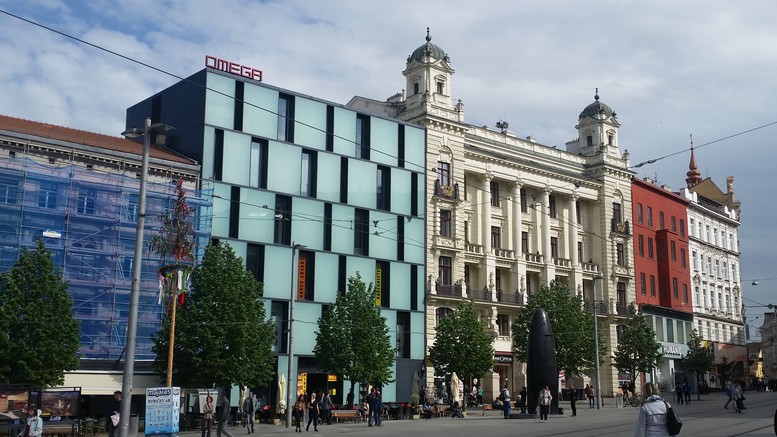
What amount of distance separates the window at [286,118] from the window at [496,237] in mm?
19394

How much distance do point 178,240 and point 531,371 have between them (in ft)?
58.0

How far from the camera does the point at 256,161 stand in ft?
159

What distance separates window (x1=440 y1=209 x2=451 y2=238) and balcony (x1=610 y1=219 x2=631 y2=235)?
19279 millimetres

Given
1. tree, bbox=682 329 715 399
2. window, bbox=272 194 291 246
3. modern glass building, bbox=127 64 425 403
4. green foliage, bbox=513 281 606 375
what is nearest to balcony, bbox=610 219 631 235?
tree, bbox=682 329 715 399

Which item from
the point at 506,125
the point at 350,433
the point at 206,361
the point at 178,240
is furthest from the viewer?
the point at 506,125

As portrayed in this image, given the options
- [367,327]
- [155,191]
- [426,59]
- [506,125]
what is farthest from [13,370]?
[506,125]

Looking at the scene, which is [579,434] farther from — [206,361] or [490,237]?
[490,237]

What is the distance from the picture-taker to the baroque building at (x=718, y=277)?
83.6 m

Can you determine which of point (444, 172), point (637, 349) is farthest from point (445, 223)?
point (637, 349)

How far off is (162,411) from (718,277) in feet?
252

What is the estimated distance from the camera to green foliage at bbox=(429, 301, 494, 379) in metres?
49.2

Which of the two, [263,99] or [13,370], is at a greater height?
[263,99]

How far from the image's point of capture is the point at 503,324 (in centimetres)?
6184

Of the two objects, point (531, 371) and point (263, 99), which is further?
point (263, 99)
